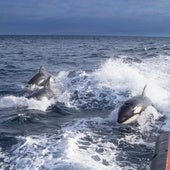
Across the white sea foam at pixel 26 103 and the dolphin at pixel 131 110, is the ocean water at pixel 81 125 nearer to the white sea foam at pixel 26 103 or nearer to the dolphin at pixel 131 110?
the white sea foam at pixel 26 103

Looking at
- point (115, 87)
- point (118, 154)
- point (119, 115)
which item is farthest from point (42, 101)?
point (118, 154)

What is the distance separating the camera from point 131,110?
612 inches

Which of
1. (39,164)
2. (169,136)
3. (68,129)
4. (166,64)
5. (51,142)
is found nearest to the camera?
(39,164)

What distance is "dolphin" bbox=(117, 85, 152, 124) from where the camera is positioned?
15148mm

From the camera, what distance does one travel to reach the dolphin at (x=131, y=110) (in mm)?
15148

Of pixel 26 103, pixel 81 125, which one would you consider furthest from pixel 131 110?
pixel 26 103

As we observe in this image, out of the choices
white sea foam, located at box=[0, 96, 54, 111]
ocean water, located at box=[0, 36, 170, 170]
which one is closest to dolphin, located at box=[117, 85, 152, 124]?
ocean water, located at box=[0, 36, 170, 170]

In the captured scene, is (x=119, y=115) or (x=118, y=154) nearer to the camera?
(x=118, y=154)

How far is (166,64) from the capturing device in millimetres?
32188

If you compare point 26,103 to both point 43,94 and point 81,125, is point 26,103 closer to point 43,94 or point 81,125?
point 43,94

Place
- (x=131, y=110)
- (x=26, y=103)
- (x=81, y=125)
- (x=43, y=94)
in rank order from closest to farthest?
(x=81, y=125) < (x=131, y=110) < (x=26, y=103) < (x=43, y=94)

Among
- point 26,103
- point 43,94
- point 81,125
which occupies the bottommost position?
point 81,125

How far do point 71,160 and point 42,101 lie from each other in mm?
7559

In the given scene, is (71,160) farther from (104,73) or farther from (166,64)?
(166,64)
